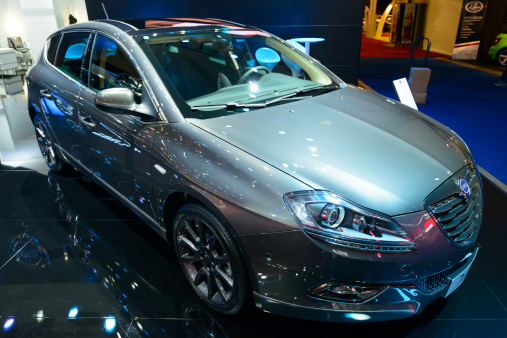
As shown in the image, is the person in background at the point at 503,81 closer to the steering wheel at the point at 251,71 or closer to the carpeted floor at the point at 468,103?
the carpeted floor at the point at 468,103

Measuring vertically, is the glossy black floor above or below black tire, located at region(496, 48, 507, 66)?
above

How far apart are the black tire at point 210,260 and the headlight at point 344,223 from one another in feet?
1.28

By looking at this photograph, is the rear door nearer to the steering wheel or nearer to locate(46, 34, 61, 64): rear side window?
the steering wheel

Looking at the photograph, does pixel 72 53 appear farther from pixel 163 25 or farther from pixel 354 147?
pixel 354 147

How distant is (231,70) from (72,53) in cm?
130

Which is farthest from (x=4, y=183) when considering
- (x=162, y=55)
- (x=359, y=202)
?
(x=359, y=202)

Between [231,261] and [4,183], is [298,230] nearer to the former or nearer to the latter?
[231,261]

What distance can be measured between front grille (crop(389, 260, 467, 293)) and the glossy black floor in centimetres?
38

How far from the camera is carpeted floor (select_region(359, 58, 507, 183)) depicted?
4359 millimetres

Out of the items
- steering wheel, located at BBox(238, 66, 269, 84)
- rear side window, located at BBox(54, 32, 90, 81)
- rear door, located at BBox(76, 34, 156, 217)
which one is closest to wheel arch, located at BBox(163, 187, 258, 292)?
rear door, located at BBox(76, 34, 156, 217)

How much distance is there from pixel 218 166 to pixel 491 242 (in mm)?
2083

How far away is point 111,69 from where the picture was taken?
251 cm

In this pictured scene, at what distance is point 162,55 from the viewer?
2.33 metres

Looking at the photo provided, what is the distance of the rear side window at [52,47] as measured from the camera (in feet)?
10.6
